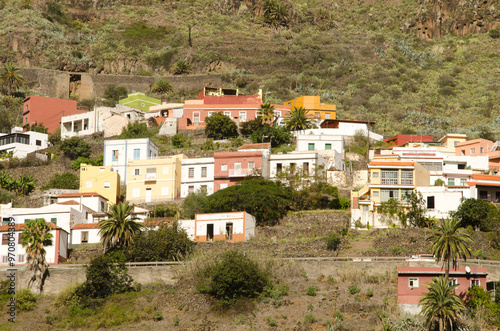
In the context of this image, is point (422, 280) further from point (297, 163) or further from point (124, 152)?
point (124, 152)

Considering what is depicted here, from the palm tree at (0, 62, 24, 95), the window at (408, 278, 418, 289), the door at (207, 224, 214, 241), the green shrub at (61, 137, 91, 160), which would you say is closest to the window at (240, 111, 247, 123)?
the green shrub at (61, 137, 91, 160)

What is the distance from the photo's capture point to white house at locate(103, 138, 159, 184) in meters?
74.0

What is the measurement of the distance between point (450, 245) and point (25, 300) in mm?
27892

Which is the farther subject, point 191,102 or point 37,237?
point 191,102

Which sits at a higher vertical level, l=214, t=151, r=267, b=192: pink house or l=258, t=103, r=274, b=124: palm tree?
l=258, t=103, r=274, b=124: palm tree

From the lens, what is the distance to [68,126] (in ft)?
291

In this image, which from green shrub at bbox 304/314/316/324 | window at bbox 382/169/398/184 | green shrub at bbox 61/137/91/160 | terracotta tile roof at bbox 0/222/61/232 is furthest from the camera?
green shrub at bbox 61/137/91/160

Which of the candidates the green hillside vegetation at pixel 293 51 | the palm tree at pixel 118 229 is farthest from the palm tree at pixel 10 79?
the palm tree at pixel 118 229

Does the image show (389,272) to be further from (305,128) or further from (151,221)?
(305,128)

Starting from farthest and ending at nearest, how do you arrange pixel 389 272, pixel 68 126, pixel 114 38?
pixel 114 38 < pixel 68 126 < pixel 389 272

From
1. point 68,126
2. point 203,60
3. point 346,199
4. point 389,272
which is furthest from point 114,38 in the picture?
point 389,272

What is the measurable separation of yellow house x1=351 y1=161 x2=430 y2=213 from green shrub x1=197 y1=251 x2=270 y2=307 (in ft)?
47.8

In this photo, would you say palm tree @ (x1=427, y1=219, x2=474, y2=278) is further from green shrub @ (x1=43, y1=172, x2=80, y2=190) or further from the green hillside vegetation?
the green hillside vegetation

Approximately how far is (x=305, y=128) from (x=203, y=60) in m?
40.3
